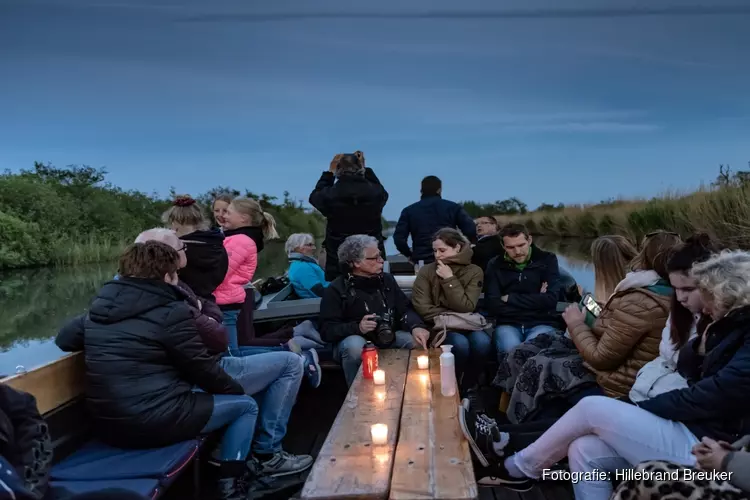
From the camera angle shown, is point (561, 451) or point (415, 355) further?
point (415, 355)

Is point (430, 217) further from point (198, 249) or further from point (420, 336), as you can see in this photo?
point (198, 249)

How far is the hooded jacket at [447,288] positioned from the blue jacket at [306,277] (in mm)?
1179

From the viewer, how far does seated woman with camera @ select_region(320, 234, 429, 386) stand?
3.33 metres

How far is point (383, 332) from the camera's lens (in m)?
3.33

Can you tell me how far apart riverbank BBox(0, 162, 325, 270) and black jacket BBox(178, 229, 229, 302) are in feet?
44.6

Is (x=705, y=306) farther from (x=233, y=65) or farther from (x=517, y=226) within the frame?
(x=233, y=65)

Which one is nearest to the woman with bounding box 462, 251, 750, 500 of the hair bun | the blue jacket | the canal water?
the hair bun

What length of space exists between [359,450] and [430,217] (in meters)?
3.38

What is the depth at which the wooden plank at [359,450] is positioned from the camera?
1.64 m

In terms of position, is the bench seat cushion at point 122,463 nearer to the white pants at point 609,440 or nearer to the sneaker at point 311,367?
the sneaker at point 311,367

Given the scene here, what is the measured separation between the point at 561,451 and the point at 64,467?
177cm

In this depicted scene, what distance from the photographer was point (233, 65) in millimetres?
23734

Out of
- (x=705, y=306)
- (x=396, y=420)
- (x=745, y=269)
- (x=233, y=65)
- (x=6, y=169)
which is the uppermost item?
(x=233, y=65)

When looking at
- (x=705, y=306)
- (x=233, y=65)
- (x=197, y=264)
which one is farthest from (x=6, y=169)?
(x=705, y=306)
